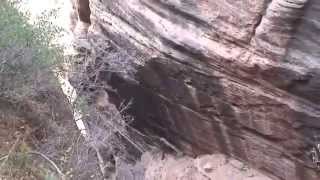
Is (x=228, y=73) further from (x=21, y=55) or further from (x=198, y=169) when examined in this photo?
(x=21, y=55)

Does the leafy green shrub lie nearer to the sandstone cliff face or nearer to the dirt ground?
the sandstone cliff face

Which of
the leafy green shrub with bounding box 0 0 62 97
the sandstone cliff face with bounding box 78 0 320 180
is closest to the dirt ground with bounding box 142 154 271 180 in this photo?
the sandstone cliff face with bounding box 78 0 320 180

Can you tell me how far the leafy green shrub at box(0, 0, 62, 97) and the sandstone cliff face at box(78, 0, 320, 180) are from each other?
1131mm

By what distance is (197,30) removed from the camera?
18.3 feet

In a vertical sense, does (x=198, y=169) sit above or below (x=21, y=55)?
below

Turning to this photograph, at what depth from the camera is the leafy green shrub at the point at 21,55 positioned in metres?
5.25

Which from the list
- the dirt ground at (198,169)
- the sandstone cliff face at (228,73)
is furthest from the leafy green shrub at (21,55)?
the dirt ground at (198,169)

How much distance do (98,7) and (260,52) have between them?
3023mm

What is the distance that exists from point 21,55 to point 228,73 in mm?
2054

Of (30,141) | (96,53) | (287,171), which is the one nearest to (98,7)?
(96,53)

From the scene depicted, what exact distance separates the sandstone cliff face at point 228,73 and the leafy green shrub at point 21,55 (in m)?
1.13

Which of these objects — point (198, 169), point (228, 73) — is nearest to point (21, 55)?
point (228, 73)

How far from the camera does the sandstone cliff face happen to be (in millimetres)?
4852

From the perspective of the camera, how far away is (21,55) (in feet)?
17.8
